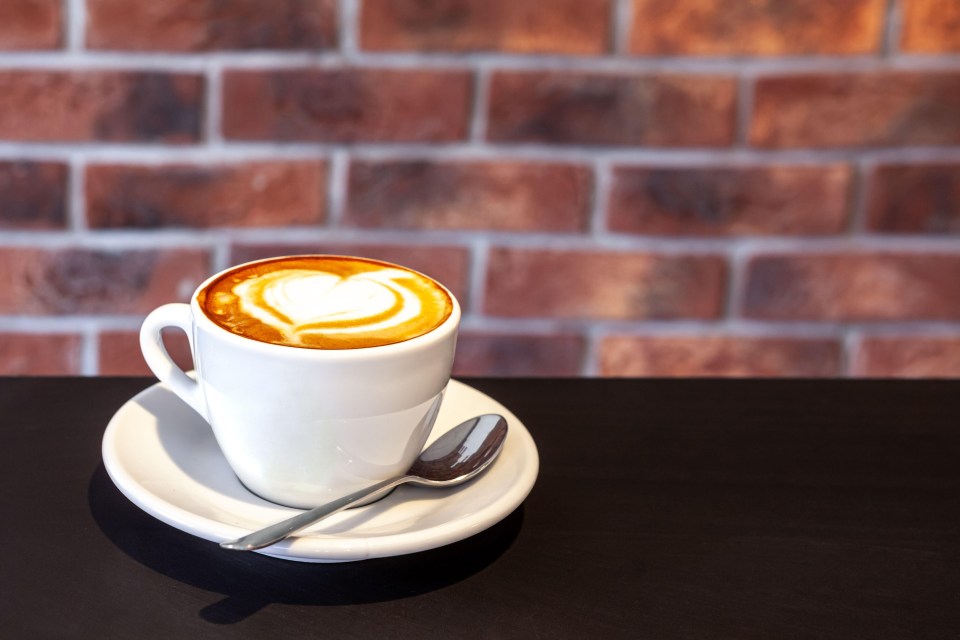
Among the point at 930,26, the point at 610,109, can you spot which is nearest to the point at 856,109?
the point at 930,26

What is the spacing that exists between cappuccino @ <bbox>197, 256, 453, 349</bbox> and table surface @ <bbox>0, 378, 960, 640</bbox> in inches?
3.3

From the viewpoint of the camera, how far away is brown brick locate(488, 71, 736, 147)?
0.74 m

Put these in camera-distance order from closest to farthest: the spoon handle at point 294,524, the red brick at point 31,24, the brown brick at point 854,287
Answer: the spoon handle at point 294,524, the red brick at point 31,24, the brown brick at point 854,287

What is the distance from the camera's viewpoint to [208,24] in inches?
28.3

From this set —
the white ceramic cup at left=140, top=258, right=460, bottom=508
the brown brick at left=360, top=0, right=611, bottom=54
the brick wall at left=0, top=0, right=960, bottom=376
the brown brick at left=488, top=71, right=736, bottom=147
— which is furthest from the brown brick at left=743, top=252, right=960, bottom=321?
the white ceramic cup at left=140, top=258, right=460, bottom=508

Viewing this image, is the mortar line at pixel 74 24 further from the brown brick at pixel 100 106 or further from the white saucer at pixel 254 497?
the white saucer at pixel 254 497

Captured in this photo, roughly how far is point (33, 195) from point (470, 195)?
322 mm

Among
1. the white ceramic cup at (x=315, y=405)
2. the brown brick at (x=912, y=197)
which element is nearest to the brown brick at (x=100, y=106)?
the white ceramic cup at (x=315, y=405)

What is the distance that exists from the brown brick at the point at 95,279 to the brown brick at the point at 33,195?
0.02 metres

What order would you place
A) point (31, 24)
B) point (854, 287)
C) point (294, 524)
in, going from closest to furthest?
point (294, 524) → point (31, 24) → point (854, 287)

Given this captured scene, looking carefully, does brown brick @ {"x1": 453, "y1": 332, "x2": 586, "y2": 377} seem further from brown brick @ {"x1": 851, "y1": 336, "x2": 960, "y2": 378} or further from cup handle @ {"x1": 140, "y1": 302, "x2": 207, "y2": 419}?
cup handle @ {"x1": 140, "y1": 302, "x2": 207, "y2": 419}

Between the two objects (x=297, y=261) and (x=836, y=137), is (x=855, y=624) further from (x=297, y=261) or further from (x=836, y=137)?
(x=836, y=137)

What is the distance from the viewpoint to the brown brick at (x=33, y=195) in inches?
29.0

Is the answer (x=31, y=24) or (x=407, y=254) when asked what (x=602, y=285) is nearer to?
(x=407, y=254)
